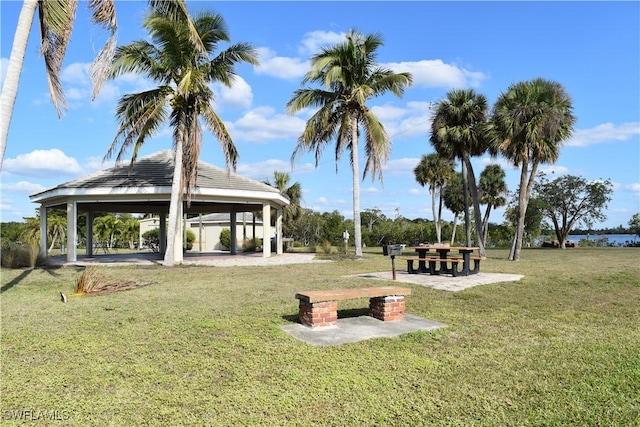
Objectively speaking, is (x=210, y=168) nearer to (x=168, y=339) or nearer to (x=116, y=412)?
(x=168, y=339)

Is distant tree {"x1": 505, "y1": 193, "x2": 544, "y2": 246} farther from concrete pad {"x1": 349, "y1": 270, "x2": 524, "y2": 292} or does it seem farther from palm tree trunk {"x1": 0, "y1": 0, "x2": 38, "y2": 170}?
palm tree trunk {"x1": 0, "y1": 0, "x2": 38, "y2": 170}

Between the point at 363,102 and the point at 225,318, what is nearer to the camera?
the point at 225,318

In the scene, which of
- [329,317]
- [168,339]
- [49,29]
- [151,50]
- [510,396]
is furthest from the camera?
[151,50]

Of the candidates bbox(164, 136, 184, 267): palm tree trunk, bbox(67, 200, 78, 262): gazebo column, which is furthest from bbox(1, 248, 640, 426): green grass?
bbox(67, 200, 78, 262): gazebo column

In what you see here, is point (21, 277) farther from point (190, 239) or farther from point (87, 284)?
point (190, 239)

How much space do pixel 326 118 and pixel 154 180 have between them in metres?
7.84

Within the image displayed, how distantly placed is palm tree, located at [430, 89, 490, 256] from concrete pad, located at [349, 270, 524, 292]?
10980 mm

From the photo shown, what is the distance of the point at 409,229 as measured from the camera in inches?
1470

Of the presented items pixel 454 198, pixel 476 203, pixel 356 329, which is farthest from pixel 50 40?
pixel 454 198

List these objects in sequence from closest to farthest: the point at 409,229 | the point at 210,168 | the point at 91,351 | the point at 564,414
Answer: the point at 564,414, the point at 91,351, the point at 210,168, the point at 409,229

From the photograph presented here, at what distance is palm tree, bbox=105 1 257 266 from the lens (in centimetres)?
1419

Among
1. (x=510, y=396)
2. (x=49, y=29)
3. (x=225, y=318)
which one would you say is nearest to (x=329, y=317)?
(x=225, y=318)

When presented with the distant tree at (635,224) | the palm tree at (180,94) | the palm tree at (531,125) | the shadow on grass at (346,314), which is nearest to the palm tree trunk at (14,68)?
the shadow on grass at (346,314)

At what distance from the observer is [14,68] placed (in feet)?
21.1
